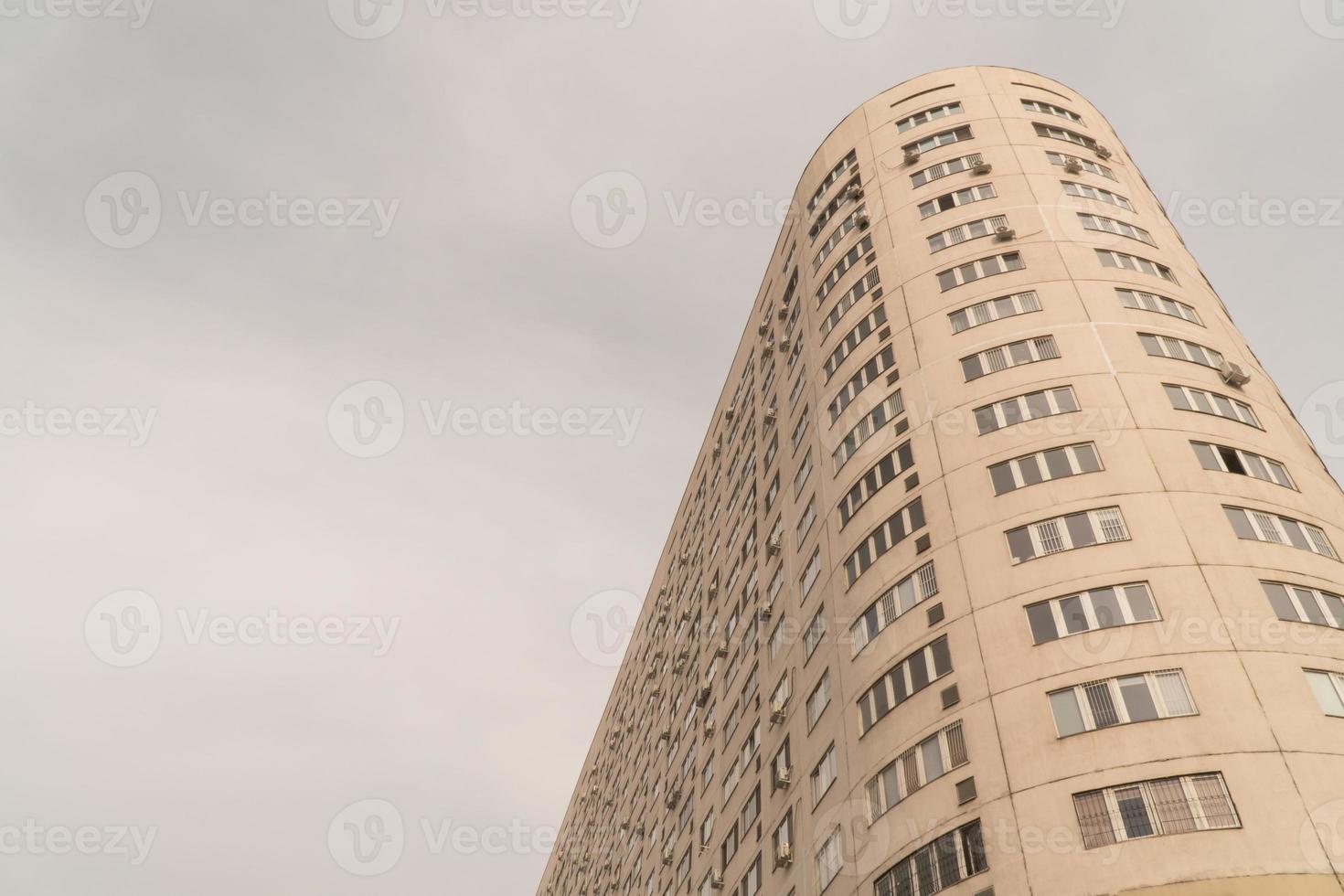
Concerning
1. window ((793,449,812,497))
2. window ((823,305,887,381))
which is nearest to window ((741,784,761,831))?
window ((793,449,812,497))

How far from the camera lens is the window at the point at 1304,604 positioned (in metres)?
28.1

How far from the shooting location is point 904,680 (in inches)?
1206

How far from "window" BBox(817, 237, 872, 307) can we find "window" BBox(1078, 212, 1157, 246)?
10.0 meters

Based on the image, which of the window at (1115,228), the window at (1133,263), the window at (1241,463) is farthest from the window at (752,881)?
the window at (1115,228)

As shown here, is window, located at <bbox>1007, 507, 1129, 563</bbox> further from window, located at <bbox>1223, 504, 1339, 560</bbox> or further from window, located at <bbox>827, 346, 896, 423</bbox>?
window, located at <bbox>827, 346, 896, 423</bbox>

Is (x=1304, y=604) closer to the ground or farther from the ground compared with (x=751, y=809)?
farther from the ground

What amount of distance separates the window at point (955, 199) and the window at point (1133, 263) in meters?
6.34

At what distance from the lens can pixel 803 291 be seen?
53.3m

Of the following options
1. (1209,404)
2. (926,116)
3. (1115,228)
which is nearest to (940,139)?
(926,116)

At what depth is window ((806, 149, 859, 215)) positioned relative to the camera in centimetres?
5544

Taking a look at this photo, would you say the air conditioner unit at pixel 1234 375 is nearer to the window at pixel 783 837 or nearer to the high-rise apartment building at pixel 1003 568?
the high-rise apartment building at pixel 1003 568

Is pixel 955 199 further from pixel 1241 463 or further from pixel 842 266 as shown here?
A: pixel 1241 463

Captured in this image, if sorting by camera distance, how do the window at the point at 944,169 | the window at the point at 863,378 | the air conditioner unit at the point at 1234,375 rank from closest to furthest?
the air conditioner unit at the point at 1234,375 < the window at the point at 863,378 < the window at the point at 944,169

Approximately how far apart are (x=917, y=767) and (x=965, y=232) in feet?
84.5
